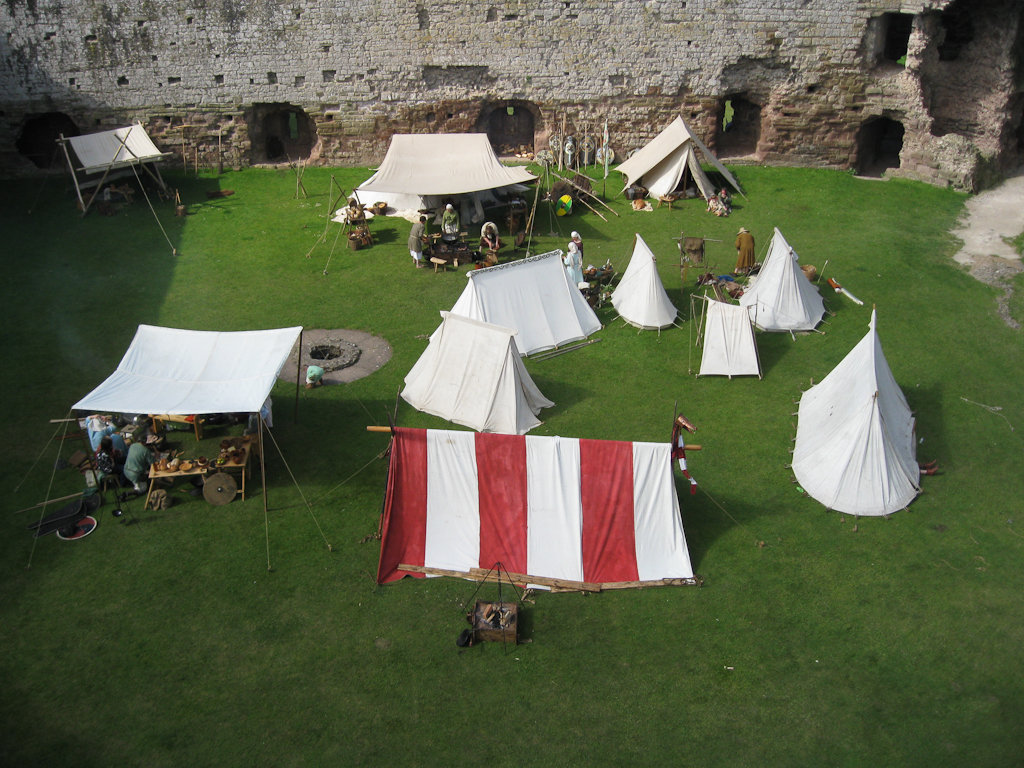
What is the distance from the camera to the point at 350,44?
A: 1975 centimetres

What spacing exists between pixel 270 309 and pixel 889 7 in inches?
605

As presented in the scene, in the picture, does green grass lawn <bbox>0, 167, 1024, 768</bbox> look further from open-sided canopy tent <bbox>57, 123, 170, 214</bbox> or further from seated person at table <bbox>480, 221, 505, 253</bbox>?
open-sided canopy tent <bbox>57, 123, 170, 214</bbox>

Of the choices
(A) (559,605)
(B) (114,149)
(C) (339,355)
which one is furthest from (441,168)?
(A) (559,605)

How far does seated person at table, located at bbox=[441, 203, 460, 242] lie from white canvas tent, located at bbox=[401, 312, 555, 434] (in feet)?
17.0

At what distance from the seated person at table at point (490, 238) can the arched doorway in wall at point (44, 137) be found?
1170 cm

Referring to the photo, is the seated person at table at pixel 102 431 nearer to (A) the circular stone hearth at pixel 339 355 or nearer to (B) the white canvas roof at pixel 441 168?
(A) the circular stone hearth at pixel 339 355

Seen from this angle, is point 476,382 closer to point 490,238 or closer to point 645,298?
point 645,298

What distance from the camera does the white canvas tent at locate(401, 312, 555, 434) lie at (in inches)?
440

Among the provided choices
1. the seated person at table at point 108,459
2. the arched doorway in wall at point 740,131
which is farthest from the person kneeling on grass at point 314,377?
the arched doorway in wall at point 740,131

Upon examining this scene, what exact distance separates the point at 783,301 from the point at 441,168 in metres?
7.69

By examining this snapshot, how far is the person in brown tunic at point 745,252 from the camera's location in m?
15.1

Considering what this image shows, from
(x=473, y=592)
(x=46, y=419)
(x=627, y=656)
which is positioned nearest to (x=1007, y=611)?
(x=627, y=656)

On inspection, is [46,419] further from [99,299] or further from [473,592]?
[473,592]

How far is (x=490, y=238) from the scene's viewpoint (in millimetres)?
16422
